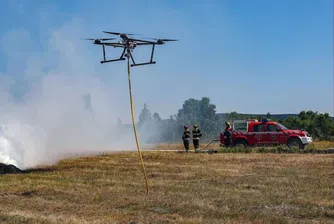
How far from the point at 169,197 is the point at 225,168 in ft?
24.3

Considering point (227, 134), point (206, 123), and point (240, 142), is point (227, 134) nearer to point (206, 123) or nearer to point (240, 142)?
point (240, 142)

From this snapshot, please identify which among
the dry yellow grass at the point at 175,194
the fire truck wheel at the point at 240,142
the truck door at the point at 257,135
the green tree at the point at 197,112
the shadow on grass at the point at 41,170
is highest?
the green tree at the point at 197,112

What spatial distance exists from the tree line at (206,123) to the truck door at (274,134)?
1337 centimetres

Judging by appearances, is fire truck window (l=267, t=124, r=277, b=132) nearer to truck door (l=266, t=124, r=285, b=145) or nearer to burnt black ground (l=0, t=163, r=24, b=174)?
truck door (l=266, t=124, r=285, b=145)

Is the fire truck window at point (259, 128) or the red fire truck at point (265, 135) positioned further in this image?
the fire truck window at point (259, 128)

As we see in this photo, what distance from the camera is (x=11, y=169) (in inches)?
751

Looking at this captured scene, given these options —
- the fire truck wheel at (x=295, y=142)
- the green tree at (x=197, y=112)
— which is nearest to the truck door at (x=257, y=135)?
the fire truck wheel at (x=295, y=142)

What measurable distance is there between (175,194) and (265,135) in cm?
1863

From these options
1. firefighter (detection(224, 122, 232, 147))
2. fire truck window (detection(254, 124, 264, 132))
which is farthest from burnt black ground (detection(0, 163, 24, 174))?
fire truck window (detection(254, 124, 264, 132))

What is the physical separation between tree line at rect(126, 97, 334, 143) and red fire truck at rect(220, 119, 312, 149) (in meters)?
13.2

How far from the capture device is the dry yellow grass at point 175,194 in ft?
32.8

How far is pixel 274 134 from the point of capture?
30.4 m

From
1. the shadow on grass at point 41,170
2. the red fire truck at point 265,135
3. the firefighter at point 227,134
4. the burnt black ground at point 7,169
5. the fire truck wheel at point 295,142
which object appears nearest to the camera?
the burnt black ground at point 7,169

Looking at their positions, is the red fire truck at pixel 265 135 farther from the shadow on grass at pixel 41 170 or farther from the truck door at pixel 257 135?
the shadow on grass at pixel 41 170
